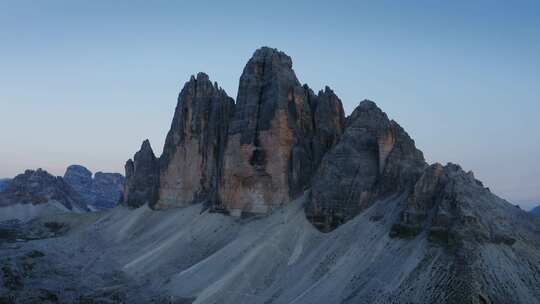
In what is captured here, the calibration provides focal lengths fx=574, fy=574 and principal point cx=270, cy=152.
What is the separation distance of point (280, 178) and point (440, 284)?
3442 centimetres

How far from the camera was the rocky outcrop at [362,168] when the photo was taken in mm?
57625

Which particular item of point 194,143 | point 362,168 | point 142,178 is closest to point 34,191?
point 142,178

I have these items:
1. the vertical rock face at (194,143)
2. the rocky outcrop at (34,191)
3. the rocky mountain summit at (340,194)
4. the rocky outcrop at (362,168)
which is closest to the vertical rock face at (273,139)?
the rocky mountain summit at (340,194)

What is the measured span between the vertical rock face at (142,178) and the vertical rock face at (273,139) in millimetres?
33831

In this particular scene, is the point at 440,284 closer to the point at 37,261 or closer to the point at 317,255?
the point at 317,255

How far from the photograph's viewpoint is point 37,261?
80.6 m

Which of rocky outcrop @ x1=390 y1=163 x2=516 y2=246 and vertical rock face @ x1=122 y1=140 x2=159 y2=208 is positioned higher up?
vertical rock face @ x1=122 y1=140 x2=159 y2=208

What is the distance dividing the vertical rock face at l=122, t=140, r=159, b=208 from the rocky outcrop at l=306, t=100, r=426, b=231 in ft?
171

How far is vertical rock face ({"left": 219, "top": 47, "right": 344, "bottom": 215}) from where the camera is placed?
239 feet

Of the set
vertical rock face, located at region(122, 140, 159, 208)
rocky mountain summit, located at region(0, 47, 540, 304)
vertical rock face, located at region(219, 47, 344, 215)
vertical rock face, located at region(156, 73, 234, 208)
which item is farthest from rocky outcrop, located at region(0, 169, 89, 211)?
vertical rock face, located at region(219, 47, 344, 215)

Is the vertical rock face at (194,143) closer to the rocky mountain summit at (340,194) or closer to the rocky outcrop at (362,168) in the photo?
the rocky mountain summit at (340,194)

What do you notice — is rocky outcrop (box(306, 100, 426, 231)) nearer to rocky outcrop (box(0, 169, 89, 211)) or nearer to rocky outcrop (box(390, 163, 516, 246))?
rocky outcrop (box(390, 163, 516, 246))

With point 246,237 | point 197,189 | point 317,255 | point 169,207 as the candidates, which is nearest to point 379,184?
point 317,255

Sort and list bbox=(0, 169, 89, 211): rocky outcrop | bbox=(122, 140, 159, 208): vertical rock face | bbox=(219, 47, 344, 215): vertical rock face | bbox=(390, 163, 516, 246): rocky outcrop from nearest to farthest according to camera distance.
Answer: bbox=(390, 163, 516, 246): rocky outcrop → bbox=(219, 47, 344, 215): vertical rock face → bbox=(122, 140, 159, 208): vertical rock face → bbox=(0, 169, 89, 211): rocky outcrop
